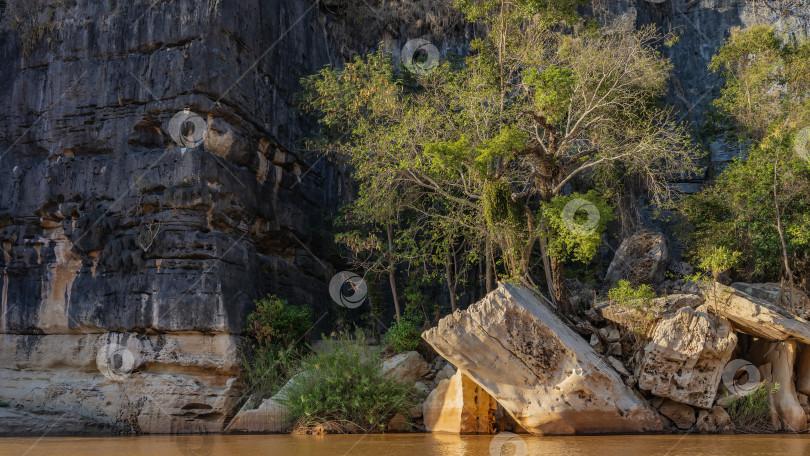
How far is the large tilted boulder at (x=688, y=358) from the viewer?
31.7 ft

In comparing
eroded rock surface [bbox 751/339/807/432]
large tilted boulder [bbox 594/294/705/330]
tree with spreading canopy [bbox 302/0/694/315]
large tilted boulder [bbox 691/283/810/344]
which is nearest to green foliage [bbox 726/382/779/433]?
eroded rock surface [bbox 751/339/807/432]

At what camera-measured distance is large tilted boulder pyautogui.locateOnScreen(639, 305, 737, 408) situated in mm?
9648

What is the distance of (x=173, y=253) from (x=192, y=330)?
1648 millimetres

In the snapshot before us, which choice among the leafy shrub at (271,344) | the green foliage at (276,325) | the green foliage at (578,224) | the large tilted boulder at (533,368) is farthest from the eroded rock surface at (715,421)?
the green foliage at (276,325)

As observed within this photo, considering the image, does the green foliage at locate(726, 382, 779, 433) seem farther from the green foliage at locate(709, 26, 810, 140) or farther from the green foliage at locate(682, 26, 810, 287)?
the green foliage at locate(709, 26, 810, 140)

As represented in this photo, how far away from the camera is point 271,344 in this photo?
42.7 feet

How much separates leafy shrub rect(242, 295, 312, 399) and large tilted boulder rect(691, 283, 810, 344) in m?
7.57

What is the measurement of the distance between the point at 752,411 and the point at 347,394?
6.37 meters

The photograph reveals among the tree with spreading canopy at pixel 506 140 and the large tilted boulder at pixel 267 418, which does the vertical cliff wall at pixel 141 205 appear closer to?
the large tilted boulder at pixel 267 418

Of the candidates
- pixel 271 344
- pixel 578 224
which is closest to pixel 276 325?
pixel 271 344

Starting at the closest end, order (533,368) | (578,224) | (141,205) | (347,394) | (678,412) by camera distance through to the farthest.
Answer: (533,368) < (678,412) < (347,394) < (578,224) < (141,205)

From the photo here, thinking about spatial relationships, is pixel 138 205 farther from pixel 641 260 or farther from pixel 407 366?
pixel 641 260

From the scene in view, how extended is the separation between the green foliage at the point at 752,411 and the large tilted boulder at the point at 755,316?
0.89 meters

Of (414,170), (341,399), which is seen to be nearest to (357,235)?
(414,170)
